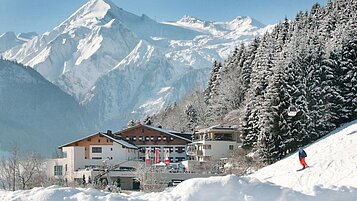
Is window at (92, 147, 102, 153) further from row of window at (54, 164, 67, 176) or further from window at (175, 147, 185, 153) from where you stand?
window at (175, 147, 185, 153)

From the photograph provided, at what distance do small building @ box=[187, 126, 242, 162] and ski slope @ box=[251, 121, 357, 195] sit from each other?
2884cm

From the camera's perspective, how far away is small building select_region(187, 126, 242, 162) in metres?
67.3

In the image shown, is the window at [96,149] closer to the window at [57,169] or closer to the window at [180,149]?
the window at [57,169]

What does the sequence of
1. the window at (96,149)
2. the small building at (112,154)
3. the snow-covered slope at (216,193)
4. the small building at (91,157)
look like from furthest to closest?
the window at (96,149), the small building at (91,157), the small building at (112,154), the snow-covered slope at (216,193)

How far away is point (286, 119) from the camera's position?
1747 inches

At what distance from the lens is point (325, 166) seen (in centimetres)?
2925

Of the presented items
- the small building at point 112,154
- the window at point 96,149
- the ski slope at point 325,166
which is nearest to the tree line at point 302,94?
the ski slope at point 325,166

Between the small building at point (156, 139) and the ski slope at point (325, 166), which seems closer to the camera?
the ski slope at point (325, 166)

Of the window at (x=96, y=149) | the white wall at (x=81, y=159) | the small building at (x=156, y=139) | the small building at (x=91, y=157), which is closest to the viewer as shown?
the small building at (x=91, y=157)

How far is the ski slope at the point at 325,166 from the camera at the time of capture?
26109 millimetres

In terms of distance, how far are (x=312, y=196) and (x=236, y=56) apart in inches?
2895

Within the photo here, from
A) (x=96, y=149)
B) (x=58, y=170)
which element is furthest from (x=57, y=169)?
(x=96, y=149)

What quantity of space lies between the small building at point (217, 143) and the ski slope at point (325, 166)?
94.6ft

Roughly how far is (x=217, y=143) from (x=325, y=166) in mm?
38475
